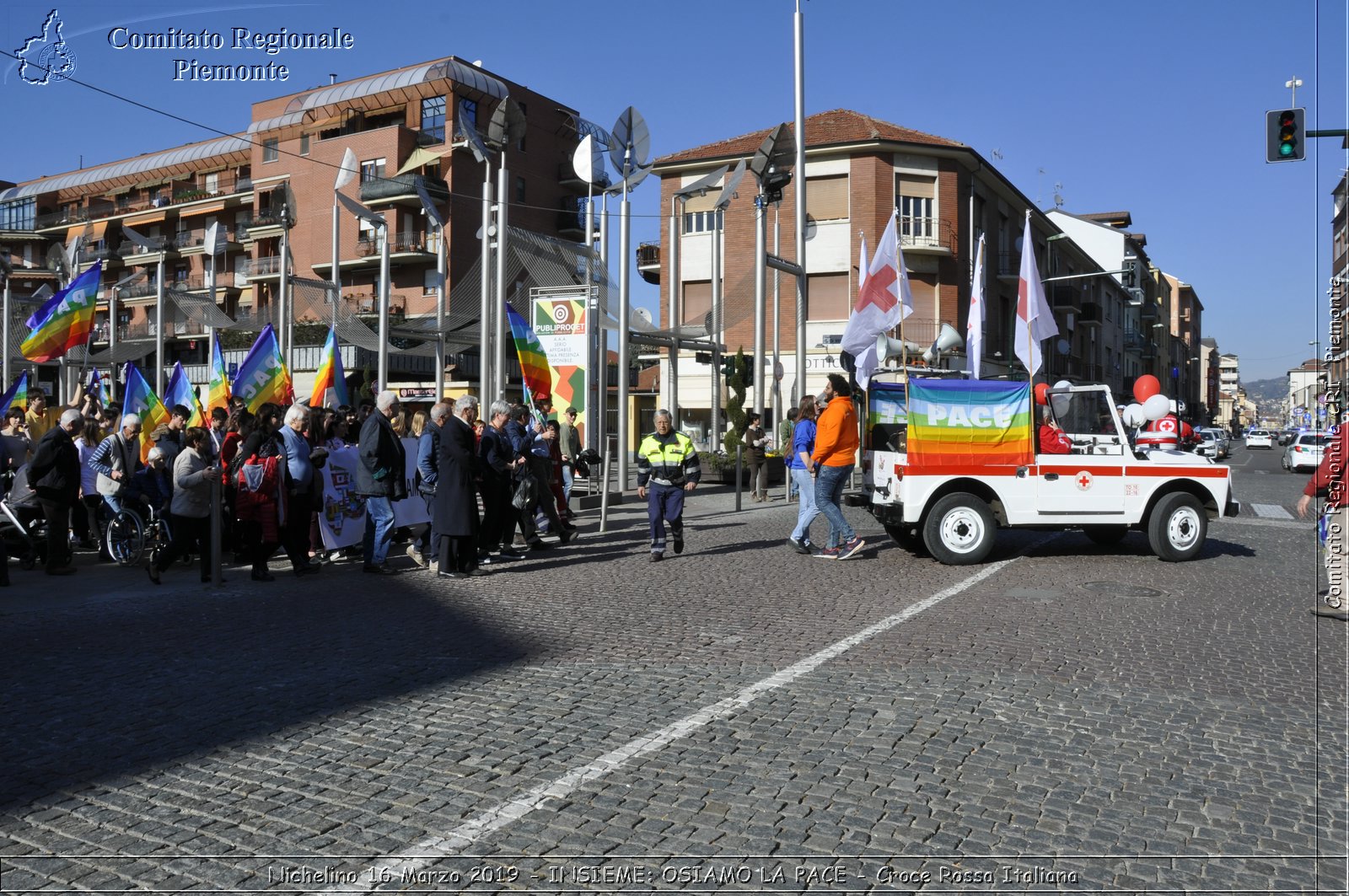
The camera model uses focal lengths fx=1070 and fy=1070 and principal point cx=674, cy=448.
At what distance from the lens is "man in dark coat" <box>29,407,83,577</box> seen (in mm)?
10352

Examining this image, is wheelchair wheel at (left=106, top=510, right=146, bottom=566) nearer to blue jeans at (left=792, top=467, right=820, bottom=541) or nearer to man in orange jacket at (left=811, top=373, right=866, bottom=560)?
blue jeans at (left=792, top=467, right=820, bottom=541)

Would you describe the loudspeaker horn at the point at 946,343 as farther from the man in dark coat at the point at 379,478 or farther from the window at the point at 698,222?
the man in dark coat at the point at 379,478

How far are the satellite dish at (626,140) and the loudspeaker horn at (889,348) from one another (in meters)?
5.24

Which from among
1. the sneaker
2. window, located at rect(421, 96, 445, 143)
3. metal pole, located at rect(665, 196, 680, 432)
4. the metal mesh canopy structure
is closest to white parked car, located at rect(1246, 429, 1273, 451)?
window, located at rect(421, 96, 445, 143)

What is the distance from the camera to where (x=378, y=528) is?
11.0 meters

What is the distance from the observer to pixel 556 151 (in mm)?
54375

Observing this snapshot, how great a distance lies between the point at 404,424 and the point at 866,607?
7518 millimetres

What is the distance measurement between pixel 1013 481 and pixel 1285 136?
6.22m

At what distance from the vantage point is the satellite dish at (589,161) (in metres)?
18.7

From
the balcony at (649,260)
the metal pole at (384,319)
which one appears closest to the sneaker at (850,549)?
the metal pole at (384,319)

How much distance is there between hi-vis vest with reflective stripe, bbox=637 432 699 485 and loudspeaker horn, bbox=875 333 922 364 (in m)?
5.20

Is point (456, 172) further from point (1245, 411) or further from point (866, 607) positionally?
point (1245, 411)

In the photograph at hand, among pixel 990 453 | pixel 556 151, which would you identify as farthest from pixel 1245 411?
pixel 990 453

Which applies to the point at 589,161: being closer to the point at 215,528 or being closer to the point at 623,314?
the point at 623,314
